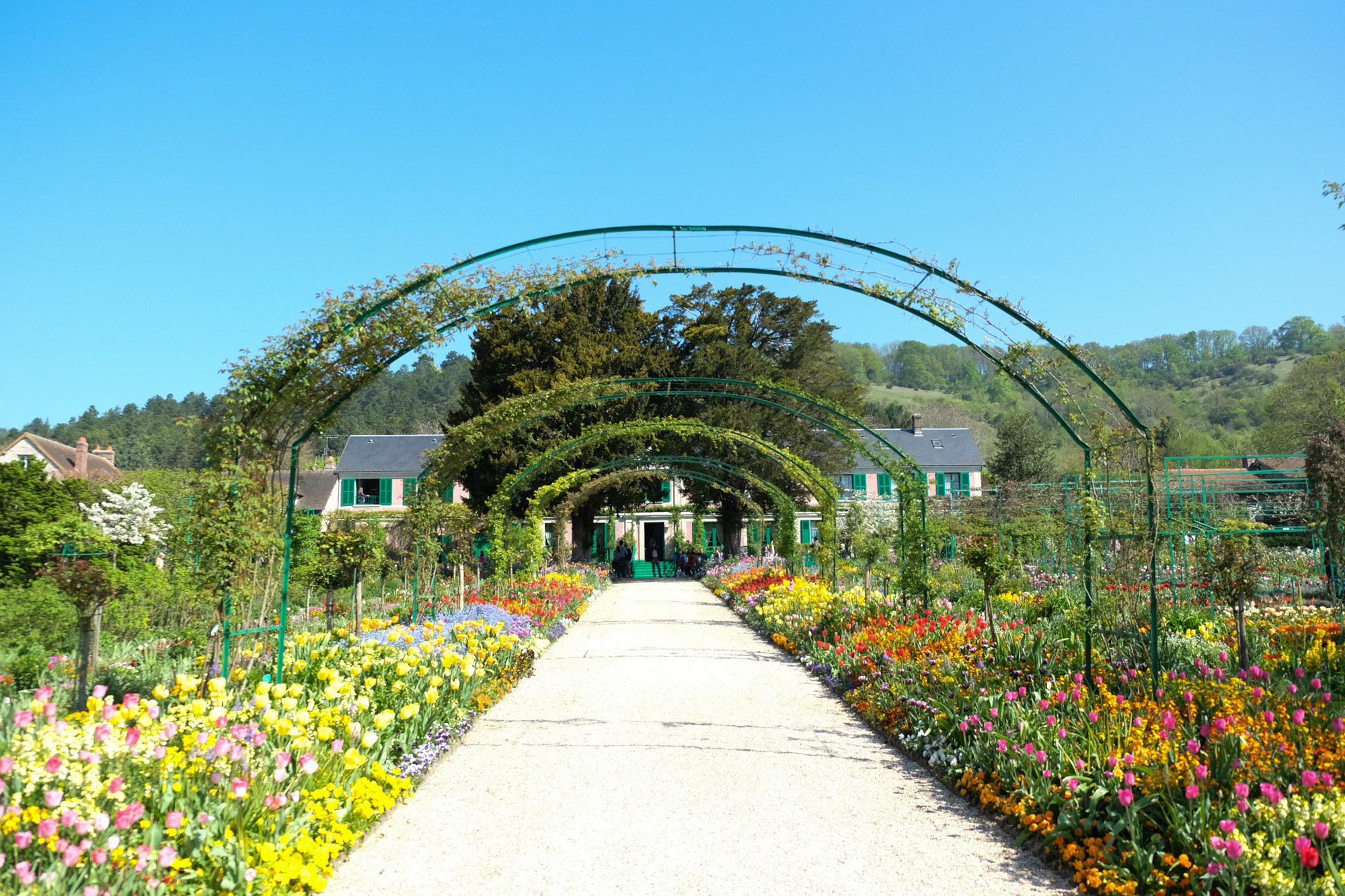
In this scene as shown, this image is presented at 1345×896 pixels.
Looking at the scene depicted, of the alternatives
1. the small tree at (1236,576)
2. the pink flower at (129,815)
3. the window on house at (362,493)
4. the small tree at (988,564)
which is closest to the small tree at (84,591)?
the pink flower at (129,815)

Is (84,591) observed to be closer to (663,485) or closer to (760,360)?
(760,360)

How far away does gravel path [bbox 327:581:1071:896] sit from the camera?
3434mm

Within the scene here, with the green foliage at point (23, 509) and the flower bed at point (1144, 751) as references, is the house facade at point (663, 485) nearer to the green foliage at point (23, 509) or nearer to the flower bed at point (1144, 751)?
the green foliage at point (23, 509)

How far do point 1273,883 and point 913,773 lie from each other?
2.38 meters

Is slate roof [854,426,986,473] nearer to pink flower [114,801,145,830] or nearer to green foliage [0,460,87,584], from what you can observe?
green foliage [0,460,87,584]

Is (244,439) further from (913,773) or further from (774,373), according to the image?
(774,373)

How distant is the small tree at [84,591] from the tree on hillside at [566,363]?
50.5ft

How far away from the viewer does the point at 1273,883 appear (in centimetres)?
271

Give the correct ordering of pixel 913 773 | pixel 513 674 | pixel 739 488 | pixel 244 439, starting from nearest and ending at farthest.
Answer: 1. pixel 913 773
2. pixel 244 439
3. pixel 513 674
4. pixel 739 488

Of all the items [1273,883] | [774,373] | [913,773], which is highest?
[774,373]

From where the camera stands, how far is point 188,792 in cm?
317

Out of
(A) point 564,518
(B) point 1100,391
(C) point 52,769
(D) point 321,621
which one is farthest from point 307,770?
(A) point 564,518

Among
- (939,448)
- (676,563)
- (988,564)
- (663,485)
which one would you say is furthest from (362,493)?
(988,564)

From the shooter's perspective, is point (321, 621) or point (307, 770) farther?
point (321, 621)
